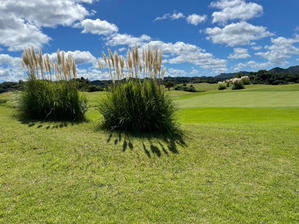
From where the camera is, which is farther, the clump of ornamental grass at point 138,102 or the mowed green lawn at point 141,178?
the clump of ornamental grass at point 138,102

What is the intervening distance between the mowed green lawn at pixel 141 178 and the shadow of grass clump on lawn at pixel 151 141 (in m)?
0.03

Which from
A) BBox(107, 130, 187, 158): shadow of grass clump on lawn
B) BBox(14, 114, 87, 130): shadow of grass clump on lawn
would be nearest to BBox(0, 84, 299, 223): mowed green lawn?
BBox(107, 130, 187, 158): shadow of grass clump on lawn

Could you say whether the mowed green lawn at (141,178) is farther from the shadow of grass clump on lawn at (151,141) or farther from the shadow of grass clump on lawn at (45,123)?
the shadow of grass clump on lawn at (45,123)


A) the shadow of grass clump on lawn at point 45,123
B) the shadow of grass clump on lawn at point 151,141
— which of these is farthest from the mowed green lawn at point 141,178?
the shadow of grass clump on lawn at point 45,123

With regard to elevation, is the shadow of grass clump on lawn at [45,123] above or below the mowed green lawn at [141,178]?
above

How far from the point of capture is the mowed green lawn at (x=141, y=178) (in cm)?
296

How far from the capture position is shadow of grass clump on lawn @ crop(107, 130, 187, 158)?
17.2 feet

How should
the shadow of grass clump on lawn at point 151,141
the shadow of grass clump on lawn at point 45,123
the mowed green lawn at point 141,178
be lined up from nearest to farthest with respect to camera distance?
the mowed green lawn at point 141,178 < the shadow of grass clump on lawn at point 151,141 < the shadow of grass clump on lawn at point 45,123

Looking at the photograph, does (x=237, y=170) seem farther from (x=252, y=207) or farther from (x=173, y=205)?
(x=173, y=205)

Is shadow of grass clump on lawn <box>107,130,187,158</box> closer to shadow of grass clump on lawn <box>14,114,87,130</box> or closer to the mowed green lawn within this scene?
the mowed green lawn

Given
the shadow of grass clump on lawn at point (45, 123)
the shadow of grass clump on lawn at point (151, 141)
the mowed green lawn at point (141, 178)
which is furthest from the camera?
the shadow of grass clump on lawn at point (45, 123)

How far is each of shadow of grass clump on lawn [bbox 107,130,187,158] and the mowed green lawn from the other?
0.10 feet

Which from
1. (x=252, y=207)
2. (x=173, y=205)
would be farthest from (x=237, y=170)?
(x=173, y=205)

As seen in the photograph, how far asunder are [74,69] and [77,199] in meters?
6.09
